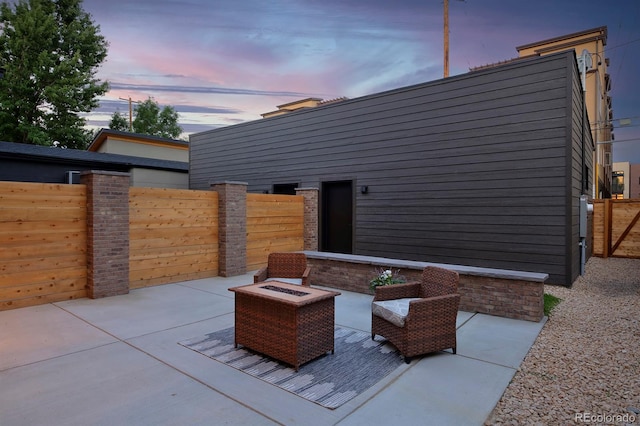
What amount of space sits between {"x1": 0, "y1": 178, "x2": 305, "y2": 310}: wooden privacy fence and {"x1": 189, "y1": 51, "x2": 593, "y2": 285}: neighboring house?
69.9 inches

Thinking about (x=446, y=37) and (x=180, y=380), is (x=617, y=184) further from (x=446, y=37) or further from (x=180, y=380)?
(x=180, y=380)

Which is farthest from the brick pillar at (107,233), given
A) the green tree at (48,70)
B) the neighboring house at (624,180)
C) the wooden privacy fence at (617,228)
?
the neighboring house at (624,180)

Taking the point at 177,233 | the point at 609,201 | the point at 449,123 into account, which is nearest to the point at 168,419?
the point at 177,233

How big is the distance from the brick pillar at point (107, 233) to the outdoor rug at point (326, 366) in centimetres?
260

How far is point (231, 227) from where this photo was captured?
284 inches

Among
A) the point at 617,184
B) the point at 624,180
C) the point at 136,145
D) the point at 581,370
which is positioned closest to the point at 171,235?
the point at 581,370

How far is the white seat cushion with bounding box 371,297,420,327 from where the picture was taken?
3.32 m

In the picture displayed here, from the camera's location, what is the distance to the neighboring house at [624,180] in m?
29.9

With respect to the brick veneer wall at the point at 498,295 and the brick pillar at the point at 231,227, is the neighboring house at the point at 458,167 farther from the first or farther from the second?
the brick pillar at the point at 231,227

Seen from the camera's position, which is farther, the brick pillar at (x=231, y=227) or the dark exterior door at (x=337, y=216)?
the dark exterior door at (x=337, y=216)

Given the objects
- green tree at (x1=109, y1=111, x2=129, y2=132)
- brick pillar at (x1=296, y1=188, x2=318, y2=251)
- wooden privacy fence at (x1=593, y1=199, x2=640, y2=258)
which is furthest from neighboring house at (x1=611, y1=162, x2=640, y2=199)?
green tree at (x1=109, y1=111, x2=129, y2=132)

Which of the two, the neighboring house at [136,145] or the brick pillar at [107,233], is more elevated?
the neighboring house at [136,145]

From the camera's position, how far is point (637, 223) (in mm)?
10008
